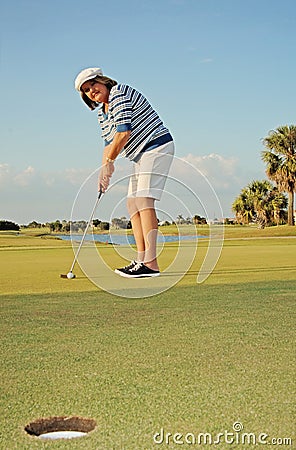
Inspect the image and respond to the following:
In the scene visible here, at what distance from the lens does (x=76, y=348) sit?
3527 mm

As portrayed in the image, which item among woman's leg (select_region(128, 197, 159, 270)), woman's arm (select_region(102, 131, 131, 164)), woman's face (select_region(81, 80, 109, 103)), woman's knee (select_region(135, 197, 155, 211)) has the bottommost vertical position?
woman's leg (select_region(128, 197, 159, 270))

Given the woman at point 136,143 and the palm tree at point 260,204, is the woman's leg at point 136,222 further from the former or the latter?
the palm tree at point 260,204

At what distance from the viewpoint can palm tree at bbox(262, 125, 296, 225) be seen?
1460 inches

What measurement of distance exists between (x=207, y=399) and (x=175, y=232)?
4.36 meters

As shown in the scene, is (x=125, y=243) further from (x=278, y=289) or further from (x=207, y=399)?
(x=207, y=399)

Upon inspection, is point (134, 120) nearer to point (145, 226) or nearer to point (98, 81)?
point (98, 81)

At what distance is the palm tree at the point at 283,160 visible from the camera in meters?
37.1

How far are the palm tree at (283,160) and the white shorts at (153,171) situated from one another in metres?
31.3

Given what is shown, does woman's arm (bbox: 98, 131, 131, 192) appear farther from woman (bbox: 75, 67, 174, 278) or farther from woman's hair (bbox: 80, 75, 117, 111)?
woman's hair (bbox: 80, 75, 117, 111)

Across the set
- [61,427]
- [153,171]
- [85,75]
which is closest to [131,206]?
[153,171]

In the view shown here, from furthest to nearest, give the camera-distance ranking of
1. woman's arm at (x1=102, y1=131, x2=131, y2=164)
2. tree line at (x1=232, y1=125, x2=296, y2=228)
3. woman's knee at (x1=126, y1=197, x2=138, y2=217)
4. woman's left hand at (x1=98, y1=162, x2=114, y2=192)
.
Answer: tree line at (x1=232, y1=125, x2=296, y2=228) → woman's knee at (x1=126, y1=197, x2=138, y2=217) → woman's left hand at (x1=98, y1=162, x2=114, y2=192) → woman's arm at (x1=102, y1=131, x2=131, y2=164)

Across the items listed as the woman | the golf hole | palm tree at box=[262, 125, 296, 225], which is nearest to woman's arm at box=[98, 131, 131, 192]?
the woman

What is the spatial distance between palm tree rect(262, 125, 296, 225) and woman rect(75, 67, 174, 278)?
3122 centimetres

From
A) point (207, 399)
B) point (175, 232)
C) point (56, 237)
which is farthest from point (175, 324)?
point (56, 237)
